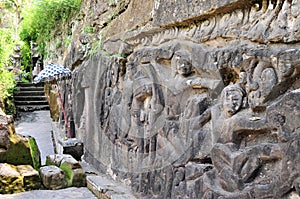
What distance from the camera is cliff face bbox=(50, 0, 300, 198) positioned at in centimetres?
212

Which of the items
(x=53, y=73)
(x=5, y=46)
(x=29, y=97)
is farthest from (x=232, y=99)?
(x=29, y=97)

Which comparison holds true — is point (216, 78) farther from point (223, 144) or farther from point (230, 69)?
point (223, 144)

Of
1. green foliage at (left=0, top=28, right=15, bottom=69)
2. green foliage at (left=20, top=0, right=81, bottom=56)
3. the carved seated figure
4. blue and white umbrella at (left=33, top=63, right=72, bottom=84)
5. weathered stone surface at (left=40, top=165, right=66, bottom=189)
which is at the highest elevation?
green foliage at (left=20, top=0, right=81, bottom=56)

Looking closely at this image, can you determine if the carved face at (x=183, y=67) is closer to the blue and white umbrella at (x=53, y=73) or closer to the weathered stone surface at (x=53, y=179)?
the weathered stone surface at (x=53, y=179)

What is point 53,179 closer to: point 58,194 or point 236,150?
point 58,194

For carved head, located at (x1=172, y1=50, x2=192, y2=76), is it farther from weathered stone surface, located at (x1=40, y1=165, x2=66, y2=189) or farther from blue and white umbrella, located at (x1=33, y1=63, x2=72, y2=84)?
blue and white umbrella, located at (x1=33, y1=63, x2=72, y2=84)

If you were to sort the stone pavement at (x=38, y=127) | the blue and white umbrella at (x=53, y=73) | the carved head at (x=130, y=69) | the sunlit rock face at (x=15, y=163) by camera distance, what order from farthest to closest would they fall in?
the stone pavement at (x=38, y=127) → the blue and white umbrella at (x=53, y=73) → the sunlit rock face at (x=15, y=163) → the carved head at (x=130, y=69)

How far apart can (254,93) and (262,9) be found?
53 cm

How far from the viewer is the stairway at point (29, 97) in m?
12.2

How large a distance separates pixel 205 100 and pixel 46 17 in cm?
968

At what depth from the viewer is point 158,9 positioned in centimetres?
373


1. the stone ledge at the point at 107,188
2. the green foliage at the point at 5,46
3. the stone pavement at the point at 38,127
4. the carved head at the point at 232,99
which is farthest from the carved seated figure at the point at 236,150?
the green foliage at the point at 5,46

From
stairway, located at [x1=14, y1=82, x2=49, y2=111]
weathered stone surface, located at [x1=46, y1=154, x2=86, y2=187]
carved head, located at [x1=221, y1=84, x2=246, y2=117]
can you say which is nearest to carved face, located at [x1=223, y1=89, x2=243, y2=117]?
carved head, located at [x1=221, y1=84, x2=246, y2=117]

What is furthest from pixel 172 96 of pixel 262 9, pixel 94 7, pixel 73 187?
pixel 94 7
